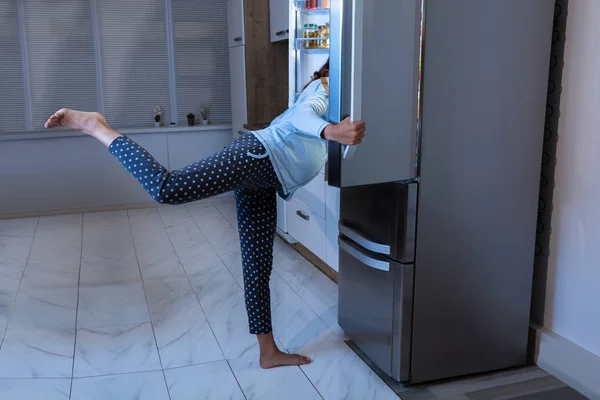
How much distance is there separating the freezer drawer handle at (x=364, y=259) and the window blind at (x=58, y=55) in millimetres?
3559

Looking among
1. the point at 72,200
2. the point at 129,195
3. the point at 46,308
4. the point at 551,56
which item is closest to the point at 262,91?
the point at 129,195

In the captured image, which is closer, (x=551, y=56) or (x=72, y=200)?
(x=551, y=56)

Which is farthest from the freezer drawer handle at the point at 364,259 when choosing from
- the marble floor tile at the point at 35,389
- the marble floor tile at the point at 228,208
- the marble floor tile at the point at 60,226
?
the marble floor tile at the point at 60,226

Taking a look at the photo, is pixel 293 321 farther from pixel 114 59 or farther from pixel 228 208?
pixel 114 59

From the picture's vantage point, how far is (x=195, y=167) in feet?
6.15

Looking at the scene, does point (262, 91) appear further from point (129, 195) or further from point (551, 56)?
point (551, 56)

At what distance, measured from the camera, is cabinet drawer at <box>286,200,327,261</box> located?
10.4 feet

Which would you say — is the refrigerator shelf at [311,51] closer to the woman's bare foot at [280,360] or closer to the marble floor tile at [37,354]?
the woman's bare foot at [280,360]

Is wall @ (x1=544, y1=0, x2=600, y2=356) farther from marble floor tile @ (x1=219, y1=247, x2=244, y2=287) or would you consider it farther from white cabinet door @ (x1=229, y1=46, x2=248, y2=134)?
white cabinet door @ (x1=229, y1=46, x2=248, y2=134)

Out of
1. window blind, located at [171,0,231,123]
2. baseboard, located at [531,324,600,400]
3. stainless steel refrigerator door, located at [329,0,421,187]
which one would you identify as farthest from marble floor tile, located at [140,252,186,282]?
window blind, located at [171,0,231,123]

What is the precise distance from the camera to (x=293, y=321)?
271 centimetres

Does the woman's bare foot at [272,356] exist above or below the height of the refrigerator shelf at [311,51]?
below

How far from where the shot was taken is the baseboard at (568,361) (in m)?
2.02

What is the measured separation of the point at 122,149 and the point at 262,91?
8.54 ft
